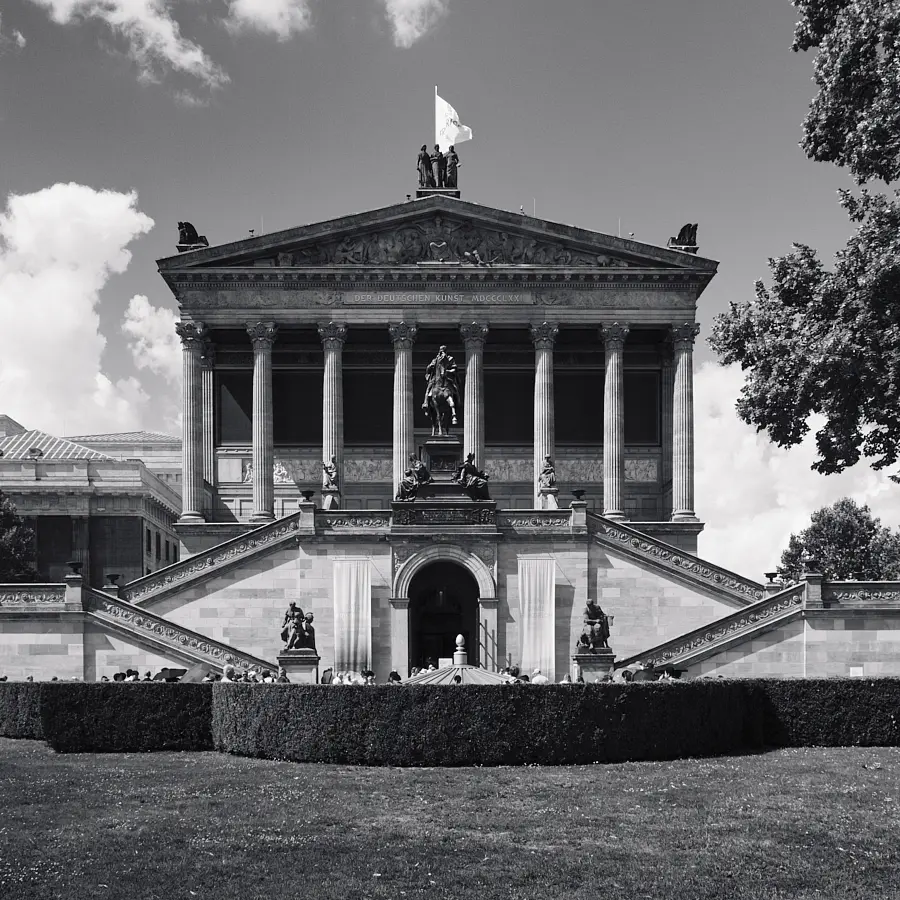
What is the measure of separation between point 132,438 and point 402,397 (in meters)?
72.2

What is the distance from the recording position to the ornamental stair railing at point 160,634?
46.0 metres

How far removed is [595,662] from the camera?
41688mm

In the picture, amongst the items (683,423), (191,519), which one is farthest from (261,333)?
(683,423)

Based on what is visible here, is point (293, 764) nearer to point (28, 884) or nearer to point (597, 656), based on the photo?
point (28, 884)

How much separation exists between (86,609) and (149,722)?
15467mm

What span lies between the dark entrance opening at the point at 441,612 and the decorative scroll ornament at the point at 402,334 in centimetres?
1990

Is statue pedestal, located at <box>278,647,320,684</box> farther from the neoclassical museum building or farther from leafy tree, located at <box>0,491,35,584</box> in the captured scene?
leafy tree, located at <box>0,491,35,584</box>

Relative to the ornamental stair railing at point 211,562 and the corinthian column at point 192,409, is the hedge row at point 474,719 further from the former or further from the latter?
the corinthian column at point 192,409

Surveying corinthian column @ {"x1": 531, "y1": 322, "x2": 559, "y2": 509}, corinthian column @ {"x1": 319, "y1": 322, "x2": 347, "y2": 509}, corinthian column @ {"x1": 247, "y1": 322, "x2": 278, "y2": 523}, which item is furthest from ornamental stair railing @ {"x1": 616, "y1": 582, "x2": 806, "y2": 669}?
corinthian column @ {"x1": 247, "y1": 322, "x2": 278, "y2": 523}

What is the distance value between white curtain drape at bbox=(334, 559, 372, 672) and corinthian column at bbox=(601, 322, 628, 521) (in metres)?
19.7

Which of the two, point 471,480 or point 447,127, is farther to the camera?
point 447,127

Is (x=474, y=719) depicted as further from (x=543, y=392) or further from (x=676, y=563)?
(x=543, y=392)

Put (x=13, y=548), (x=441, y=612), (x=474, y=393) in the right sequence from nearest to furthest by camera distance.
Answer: (x=441, y=612) → (x=474, y=393) → (x=13, y=548)

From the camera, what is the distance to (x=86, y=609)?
156 ft
